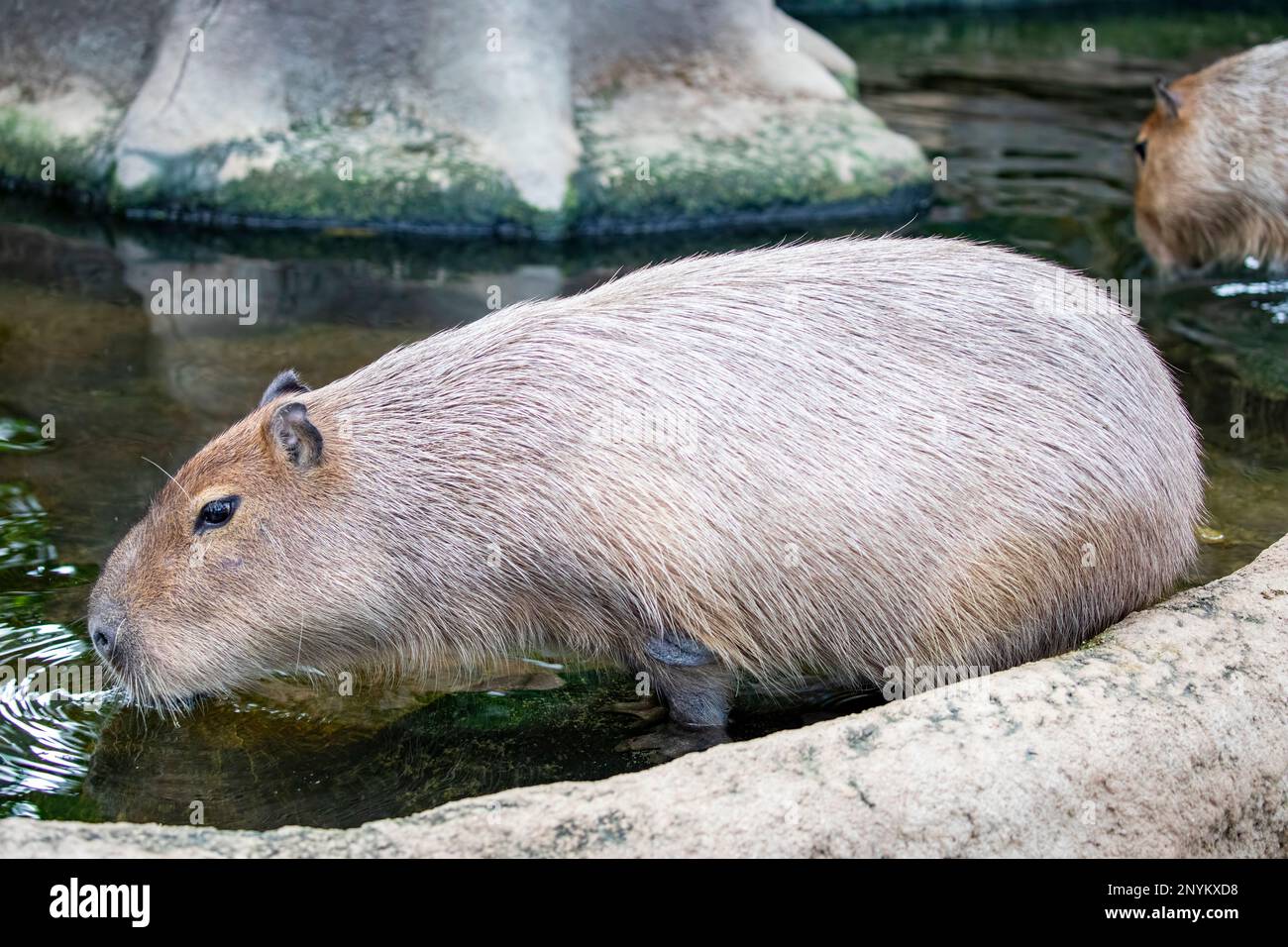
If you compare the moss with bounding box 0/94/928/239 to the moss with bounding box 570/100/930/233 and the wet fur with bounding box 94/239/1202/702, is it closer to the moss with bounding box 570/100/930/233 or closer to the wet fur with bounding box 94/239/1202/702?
the moss with bounding box 570/100/930/233

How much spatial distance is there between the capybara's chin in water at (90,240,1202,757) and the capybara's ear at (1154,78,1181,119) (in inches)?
160

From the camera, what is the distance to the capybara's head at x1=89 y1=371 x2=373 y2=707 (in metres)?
3.63

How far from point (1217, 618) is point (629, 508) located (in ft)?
4.67

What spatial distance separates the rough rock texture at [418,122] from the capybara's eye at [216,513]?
4811 mm

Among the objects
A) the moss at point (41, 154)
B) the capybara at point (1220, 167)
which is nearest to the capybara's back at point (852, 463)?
the capybara at point (1220, 167)

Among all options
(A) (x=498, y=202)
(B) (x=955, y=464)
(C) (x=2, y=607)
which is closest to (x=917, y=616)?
(B) (x=955, y=464)

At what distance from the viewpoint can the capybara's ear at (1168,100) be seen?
739 centimetres

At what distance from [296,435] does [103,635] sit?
2.25ft

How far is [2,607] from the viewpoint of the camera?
14.2ft

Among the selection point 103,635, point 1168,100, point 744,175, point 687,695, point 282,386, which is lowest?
point 687,695

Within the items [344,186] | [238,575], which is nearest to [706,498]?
[238,575]

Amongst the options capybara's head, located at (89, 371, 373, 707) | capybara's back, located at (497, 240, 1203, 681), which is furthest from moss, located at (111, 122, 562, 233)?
capybara's head, located at (89, 371, 373, 707)

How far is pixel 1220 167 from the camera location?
727 centimetres

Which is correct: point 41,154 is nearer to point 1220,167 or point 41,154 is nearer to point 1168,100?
point 1168,100
